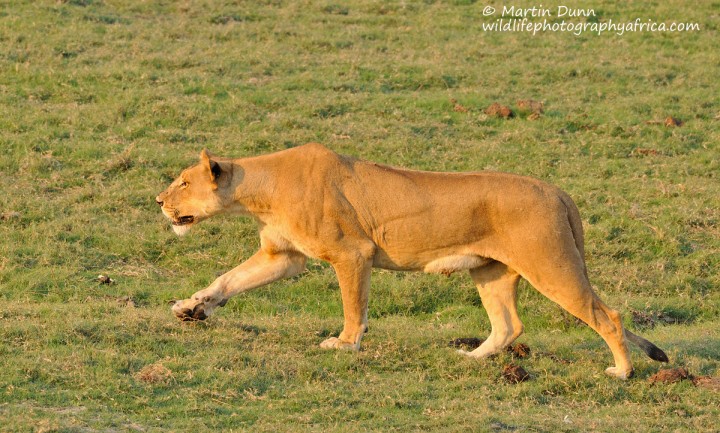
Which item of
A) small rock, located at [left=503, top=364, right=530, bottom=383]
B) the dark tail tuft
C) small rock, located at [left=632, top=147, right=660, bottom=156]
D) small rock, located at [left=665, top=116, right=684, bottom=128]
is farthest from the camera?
small rock, located at [left=665, top=116, right=684, bottom=128]

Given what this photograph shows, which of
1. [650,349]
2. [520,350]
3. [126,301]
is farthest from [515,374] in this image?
[126,301]

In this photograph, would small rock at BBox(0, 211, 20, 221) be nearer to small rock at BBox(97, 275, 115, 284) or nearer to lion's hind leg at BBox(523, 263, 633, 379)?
small rock at BBox(97, 275, 115, 284)

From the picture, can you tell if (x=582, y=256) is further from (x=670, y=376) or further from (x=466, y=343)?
(x=466, y=343)

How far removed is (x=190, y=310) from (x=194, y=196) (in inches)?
33.7

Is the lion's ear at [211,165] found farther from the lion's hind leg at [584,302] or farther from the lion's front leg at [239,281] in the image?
the lion's hind leg at [584,302]

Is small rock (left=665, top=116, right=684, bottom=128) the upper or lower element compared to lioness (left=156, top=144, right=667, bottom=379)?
lower

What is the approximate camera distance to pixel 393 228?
8617 millimetres

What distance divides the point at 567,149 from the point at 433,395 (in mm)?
7319

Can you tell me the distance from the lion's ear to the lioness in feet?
0.03

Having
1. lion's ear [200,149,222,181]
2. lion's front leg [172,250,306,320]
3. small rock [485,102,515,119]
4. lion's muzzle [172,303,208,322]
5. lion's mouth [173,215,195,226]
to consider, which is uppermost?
lion's ear [200,149,222,181]

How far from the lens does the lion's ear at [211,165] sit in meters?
8.68

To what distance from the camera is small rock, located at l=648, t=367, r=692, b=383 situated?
322 inches

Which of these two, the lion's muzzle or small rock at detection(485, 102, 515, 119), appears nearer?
the lion's muzzle

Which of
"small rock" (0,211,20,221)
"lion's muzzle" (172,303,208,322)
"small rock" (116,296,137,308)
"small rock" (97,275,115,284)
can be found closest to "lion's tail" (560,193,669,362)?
"lion's muzzle" (172,303,208,322)
